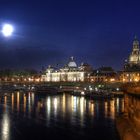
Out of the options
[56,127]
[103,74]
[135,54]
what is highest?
[135,54]

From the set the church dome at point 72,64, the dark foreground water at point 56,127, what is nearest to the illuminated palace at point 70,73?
the church dome at point 72,64

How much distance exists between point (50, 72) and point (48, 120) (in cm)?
14852

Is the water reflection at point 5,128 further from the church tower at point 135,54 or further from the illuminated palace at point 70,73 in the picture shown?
the illuminated palace at point 70,73

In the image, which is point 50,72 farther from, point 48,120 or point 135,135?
point 135,135

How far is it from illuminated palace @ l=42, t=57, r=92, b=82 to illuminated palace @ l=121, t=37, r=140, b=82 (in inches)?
917

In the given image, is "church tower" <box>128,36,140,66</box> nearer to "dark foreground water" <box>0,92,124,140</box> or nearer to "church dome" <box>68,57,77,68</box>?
"church dome" <box>68,57,77,68</box>

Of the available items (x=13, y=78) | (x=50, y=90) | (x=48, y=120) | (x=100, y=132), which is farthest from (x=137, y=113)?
(x=13, y=78)

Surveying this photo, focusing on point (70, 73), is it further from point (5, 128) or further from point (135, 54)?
point (5, 128)

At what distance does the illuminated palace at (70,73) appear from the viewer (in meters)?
172

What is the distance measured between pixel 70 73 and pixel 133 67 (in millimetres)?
48545

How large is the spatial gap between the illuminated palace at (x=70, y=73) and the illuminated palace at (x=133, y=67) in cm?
2329

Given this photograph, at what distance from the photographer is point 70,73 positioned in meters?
181

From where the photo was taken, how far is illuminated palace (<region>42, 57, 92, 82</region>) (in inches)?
6789

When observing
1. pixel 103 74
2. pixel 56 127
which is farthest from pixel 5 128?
pixel 103 74
